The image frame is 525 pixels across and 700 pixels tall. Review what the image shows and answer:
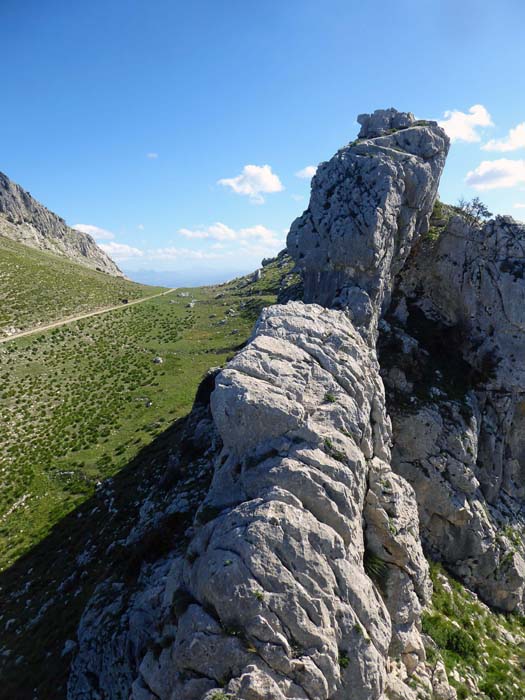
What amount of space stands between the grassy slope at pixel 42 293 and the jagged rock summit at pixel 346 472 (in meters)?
68.2

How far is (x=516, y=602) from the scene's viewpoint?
31078 millimetres

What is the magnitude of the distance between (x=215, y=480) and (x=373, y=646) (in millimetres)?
9426

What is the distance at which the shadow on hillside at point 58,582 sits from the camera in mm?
20484

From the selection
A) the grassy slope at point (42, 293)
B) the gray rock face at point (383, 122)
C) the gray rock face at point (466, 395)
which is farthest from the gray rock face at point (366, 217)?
the grassy slope at point (42, 293)

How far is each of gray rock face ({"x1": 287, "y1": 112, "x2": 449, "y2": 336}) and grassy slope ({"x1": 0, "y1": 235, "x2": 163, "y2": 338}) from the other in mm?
67049

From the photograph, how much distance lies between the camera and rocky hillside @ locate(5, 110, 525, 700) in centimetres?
1401

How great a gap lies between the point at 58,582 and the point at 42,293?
8568 centimetres

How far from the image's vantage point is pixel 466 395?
37.2 m

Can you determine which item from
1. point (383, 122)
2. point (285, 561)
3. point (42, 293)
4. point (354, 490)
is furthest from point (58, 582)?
point (42, 293)

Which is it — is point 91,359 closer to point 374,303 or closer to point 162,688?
point 374,303

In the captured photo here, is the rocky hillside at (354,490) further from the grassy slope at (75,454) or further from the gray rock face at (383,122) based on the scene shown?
the grassy slope at (75,454)

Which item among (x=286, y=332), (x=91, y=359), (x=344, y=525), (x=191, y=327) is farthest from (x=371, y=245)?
(x=191, y=327)

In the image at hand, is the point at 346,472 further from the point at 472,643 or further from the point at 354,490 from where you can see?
the point at 472,643

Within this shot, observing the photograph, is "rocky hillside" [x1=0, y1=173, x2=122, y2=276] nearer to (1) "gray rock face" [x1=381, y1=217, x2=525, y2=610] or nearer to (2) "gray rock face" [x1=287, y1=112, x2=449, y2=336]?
(2) "gray rock face" [x1=287, y1=112, x2=449, y2=336]
